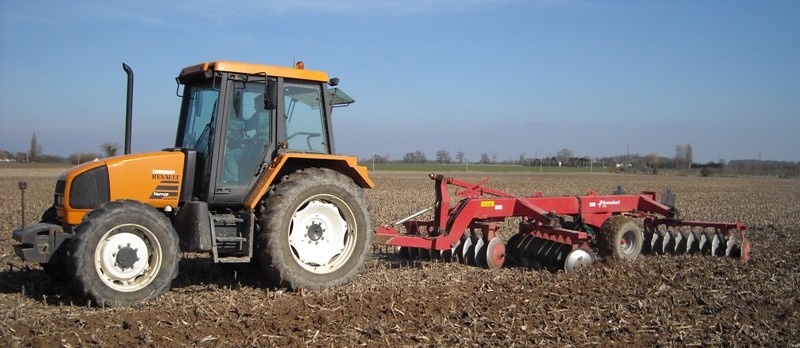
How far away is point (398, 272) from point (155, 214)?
3.06 m

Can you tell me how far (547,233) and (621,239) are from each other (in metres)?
1.08

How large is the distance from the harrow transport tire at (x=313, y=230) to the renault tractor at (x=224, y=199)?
10mm

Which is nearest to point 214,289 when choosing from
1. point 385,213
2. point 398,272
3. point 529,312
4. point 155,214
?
point 155,214

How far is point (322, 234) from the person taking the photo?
725 cm

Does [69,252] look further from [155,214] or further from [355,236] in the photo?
[355,236]

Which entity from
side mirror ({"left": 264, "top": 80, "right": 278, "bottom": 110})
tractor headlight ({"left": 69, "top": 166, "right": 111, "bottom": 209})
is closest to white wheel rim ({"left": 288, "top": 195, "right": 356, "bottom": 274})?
side mirror ({"left": 264, "top": 80, "right": 278, "bottom": 110})

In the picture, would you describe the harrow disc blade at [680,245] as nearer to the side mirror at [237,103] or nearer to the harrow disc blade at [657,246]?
the harrow disc blade at [657,246]

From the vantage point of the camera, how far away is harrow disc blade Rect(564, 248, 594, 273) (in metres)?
8.39

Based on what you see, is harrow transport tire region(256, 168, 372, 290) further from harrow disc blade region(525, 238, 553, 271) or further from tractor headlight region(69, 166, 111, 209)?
harrow disc blade region(525, 238, 553, 271)

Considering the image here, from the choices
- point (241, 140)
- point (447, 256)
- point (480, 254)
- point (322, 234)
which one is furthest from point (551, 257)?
point (241, 140)

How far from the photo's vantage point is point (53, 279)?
23.0 feet

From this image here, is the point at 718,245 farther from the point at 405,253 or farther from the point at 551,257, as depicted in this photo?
the point at 405,253

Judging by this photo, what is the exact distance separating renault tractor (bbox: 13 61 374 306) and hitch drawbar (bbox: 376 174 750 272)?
1074 mm

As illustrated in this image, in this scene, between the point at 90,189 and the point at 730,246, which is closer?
the point at 90,189
